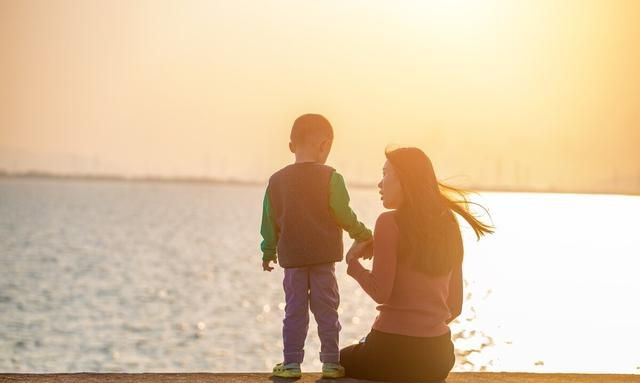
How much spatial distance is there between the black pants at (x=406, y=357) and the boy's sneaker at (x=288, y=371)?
0.54 metres

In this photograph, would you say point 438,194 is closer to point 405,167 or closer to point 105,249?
point 405,167

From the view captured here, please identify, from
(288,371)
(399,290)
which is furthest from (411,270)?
(288,371)

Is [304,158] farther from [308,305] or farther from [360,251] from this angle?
[308,305]

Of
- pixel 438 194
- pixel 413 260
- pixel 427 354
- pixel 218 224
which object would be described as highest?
pixel 438 194

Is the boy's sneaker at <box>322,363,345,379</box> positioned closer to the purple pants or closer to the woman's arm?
the purple pants

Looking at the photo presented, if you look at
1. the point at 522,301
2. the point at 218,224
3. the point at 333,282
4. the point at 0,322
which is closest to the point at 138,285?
the point at 0,322

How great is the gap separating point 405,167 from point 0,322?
38631mm

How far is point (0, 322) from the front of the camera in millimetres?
42750

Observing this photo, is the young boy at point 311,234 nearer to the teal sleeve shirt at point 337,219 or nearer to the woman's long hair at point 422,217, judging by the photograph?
the teal sleeve shirt at point 337,219

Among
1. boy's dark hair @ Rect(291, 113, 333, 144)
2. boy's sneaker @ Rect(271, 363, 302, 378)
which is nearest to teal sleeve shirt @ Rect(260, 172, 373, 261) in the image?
boy's dark hair @ Rect(291, 113, 333, 144)

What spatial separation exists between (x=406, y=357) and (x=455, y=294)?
0.65 m

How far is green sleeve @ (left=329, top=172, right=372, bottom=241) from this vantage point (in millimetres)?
7703

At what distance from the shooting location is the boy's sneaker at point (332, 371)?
763cm

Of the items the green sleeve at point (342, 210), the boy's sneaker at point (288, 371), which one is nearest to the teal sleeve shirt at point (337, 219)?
the green sleeve at point (342, 210)
